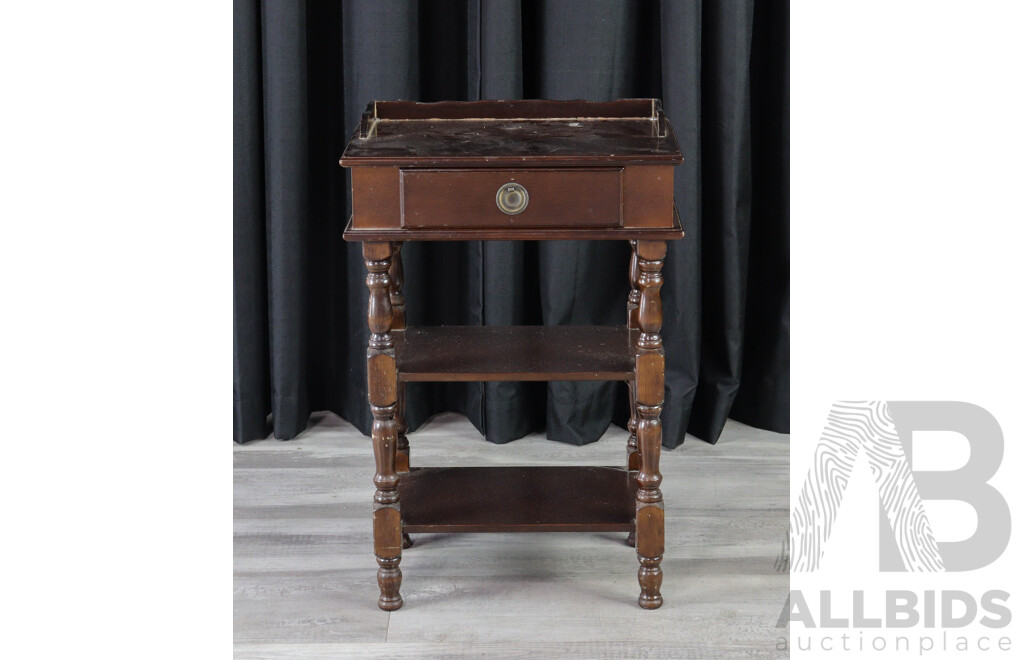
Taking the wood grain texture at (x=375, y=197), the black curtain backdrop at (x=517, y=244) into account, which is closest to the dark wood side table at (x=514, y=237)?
the wood grain texture at (x=375, y=197)

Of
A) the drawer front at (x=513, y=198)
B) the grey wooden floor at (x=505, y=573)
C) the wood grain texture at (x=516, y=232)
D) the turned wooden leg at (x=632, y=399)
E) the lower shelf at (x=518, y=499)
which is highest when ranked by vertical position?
the drawer front at (x=513, y=198)

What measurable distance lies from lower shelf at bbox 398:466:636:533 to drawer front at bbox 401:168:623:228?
0.56 m

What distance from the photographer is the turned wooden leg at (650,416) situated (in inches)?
64.7

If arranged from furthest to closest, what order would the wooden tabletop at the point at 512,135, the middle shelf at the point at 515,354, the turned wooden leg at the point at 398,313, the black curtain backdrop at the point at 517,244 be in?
the black curtain backdrop at the point at 517,244
the turned wooden leg at the point at 398,313
the middle shelf at the point at 515,354
the wooden tabletop at the point at 512,135

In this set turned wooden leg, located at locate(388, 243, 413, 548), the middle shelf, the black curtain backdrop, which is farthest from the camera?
the black curtain backdrop

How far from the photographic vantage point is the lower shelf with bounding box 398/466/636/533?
1824 mm

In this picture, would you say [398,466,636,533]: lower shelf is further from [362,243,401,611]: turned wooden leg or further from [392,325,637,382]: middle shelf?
[392,325,637,382]: middle shelf

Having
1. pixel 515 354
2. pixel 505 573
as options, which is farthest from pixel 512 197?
pixel 505 573

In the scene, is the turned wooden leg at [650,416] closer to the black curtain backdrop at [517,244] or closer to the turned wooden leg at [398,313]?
the turned wooden leg at [398,313]

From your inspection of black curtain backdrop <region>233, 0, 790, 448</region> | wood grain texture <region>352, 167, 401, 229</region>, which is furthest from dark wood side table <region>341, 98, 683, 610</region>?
black curtain backdrop <region>233, 0, 790, 448</region>

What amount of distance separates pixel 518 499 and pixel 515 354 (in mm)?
291

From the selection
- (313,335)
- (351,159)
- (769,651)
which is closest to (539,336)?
(351,159)

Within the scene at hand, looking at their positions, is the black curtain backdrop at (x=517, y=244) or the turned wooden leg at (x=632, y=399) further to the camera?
the black curtain backdrop at (x=517, y=244)

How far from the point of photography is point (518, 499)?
6.32 ft
